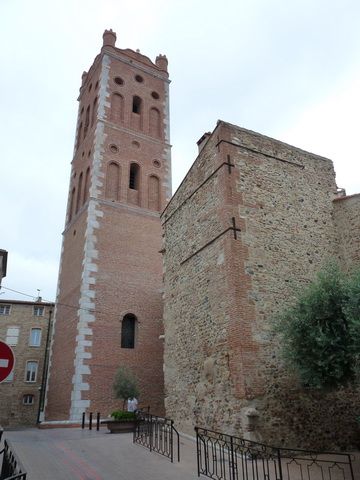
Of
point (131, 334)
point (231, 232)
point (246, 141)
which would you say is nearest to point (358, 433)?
point (231, 232)

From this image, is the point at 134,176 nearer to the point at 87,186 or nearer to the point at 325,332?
the point at 87,186

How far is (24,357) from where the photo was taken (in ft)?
95.3

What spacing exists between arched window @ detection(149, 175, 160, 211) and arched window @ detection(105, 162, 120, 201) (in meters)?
1.99

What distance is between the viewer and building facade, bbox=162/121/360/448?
376 inches

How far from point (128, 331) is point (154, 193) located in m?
8.21

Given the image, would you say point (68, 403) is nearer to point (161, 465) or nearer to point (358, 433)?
point (161, 465)

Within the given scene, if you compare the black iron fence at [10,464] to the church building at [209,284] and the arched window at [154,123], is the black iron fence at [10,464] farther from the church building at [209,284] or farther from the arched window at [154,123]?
the arched window at [154,123]

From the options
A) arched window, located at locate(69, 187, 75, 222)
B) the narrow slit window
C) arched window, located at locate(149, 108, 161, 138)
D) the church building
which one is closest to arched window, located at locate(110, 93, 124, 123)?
the narrow slit window

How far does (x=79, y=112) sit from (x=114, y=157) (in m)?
8.10

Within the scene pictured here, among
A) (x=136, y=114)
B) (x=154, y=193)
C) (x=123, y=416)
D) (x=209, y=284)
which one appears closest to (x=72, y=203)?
(x=154, y=193)

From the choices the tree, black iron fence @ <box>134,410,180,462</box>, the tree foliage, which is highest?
the tree foliage

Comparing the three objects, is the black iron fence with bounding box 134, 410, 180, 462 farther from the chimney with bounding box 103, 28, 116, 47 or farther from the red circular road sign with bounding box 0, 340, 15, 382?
the chimney with bounding box 103, 28, 116, 47

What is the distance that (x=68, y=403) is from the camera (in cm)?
1612

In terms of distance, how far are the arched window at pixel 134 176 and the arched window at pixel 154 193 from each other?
2.59 feet
